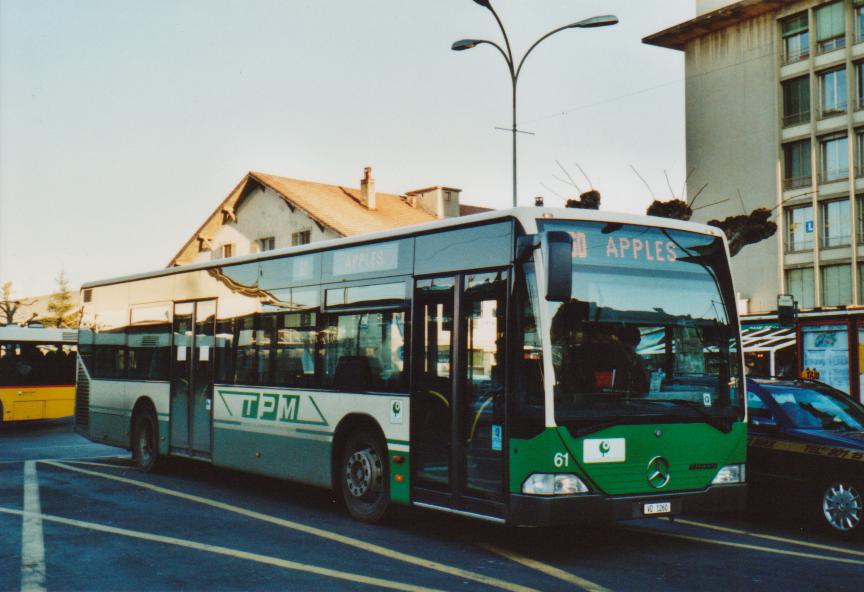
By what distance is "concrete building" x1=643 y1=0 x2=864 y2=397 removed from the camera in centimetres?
4403

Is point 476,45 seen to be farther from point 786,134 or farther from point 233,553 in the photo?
point 786,134

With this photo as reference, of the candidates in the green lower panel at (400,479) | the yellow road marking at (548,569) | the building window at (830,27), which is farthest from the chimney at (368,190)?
the yellow road marking at (548,569)

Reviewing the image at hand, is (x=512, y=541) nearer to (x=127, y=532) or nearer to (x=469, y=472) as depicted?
(x=469, y=472)

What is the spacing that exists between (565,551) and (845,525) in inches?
117

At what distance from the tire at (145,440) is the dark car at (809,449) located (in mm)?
8377

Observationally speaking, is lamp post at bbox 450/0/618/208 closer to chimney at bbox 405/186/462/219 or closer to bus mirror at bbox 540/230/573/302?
bus mirror at bbox 540/230/573/302

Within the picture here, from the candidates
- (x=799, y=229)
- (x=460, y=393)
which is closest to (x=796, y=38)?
(x=799, y=229)

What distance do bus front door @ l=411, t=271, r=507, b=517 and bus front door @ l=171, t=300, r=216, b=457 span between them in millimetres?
4678

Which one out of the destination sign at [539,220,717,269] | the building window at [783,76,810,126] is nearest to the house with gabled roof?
the building window at [783,76,810,126]

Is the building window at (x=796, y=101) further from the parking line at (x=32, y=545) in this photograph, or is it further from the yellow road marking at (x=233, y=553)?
the yellow road marking at (x=233, y=553)

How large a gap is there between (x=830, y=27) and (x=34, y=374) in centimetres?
3748

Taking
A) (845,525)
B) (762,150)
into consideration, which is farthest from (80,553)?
(762,150)

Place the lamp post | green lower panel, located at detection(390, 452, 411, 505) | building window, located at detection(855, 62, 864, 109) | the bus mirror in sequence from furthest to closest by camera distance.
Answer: building window, located at detection(855, 62, 864, 109)
the lamp post
green lower panel, located at detection(390, 452, 411, 505)
the bus mirror

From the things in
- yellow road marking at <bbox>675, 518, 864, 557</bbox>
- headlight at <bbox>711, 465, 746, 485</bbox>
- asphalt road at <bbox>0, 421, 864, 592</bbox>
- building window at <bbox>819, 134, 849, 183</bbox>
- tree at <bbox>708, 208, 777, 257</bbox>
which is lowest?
yellow road marking at <bbox>675, 518, 864, 557</bbox>
